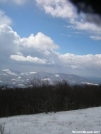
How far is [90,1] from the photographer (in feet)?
2.65

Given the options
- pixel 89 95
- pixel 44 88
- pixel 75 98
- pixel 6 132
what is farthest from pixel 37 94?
pixel 6 132

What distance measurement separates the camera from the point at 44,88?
36.5 metres

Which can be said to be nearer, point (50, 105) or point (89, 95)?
point (50, 105)

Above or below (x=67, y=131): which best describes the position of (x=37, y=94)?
above

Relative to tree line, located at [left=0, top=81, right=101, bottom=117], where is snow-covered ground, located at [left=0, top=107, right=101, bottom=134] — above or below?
below

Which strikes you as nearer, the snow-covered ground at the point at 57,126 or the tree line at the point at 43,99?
the snow-covered ground at the point at 57,126

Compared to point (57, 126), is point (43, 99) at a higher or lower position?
higher

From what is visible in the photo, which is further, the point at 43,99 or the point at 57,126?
the point at 43,99

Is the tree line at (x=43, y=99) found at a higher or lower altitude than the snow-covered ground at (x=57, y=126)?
higher

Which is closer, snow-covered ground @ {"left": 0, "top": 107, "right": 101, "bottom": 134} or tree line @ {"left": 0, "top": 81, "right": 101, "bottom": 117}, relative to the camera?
snow-covered ground @ {"left": 0, "top": 107, "right": 101, "bottom": 134}

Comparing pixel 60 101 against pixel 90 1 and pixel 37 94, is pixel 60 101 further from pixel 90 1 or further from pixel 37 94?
pixel 90 1

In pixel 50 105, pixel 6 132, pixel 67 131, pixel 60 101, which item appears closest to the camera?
pixel 67 131

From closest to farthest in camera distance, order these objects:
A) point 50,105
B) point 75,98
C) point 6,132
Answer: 1. point 6,132
2. point 50,105
3. point 75,98

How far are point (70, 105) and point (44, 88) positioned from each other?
19.9 feet
